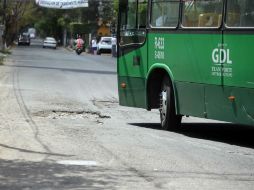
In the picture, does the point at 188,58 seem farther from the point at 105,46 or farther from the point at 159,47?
the point at 105,46

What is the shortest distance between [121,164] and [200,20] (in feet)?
11.8

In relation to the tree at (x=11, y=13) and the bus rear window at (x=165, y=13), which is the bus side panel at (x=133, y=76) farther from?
the tree at (x=11, y=13)

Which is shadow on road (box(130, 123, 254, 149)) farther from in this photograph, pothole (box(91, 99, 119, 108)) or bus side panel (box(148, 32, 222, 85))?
pothole (box(91, 99, 119, 108))

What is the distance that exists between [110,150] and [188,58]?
262 cm

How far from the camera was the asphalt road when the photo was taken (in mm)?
7645

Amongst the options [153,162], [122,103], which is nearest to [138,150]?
[153,162]

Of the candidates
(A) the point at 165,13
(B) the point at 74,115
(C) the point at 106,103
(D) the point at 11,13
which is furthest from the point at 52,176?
(D) the point at 11,13

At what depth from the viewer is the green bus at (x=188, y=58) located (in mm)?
10133

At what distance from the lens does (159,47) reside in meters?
12.4

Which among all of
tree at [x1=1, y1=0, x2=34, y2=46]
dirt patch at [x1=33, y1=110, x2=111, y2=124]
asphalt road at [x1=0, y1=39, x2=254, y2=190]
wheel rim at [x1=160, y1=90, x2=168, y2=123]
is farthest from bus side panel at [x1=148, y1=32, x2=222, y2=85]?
tree at [x1=1, y1=0, x2=34, y2=46]

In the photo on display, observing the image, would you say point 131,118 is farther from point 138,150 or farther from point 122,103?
point 138,150

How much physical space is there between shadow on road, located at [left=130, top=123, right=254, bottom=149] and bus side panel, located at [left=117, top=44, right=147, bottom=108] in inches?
21.5

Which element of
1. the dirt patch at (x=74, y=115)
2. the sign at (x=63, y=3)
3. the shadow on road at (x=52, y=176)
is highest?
the sign at (x=63, y=3)

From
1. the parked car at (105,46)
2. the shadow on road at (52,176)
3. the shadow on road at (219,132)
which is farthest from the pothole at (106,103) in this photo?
the parked car at (105,46)
